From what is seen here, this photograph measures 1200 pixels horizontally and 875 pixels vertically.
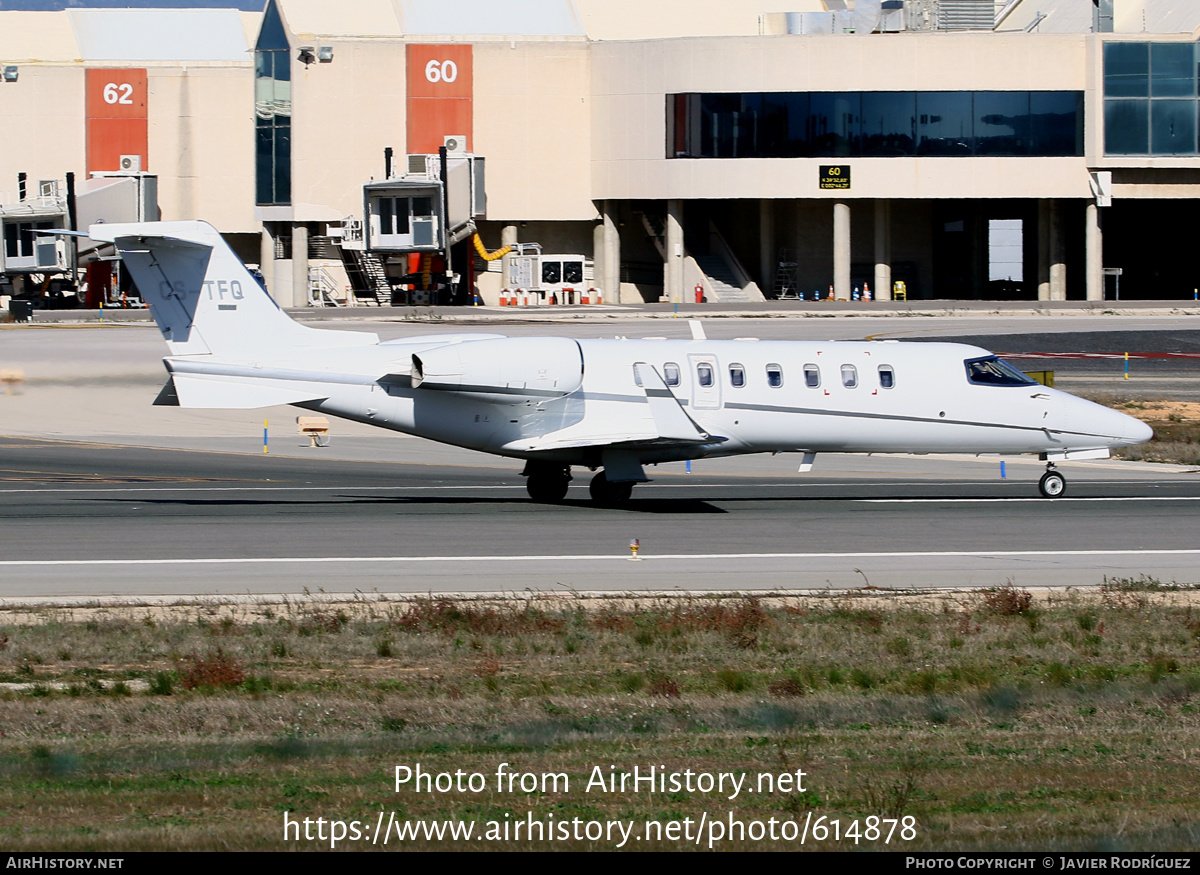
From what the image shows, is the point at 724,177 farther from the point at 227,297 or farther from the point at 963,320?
the point at 227,297

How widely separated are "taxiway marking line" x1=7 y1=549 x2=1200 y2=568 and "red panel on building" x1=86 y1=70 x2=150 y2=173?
66379 mm

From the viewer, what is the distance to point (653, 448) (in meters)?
25.8

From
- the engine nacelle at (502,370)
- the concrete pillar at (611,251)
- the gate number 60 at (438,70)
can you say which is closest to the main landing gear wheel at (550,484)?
the engine nacelle at (502,370)

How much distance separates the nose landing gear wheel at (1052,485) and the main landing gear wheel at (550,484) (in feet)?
29.5

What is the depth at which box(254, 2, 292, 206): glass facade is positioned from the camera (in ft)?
246

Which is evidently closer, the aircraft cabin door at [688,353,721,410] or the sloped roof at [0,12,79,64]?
the aircraft cabin door at [688,353,721,410]

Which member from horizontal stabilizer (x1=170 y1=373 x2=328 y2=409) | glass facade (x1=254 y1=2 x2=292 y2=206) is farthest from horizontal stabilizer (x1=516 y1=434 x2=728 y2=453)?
glass facade (x1=254 y1=2 x2=292 y2=206)

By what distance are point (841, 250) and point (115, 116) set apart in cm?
4139

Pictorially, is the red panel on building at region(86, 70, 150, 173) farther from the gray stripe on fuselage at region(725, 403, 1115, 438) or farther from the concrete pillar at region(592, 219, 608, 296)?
the gray stripe on fuselage at region(725, 403, 1115, 438)

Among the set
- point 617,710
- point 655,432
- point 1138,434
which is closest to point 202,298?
point 655,432

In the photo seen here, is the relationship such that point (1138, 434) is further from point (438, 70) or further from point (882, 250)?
point (438, 70)

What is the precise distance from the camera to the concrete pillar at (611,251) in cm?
7744

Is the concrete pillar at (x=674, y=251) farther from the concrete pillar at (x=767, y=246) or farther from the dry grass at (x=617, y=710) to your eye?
the dry grass at (x=617, y=710)

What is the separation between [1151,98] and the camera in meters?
70.5
